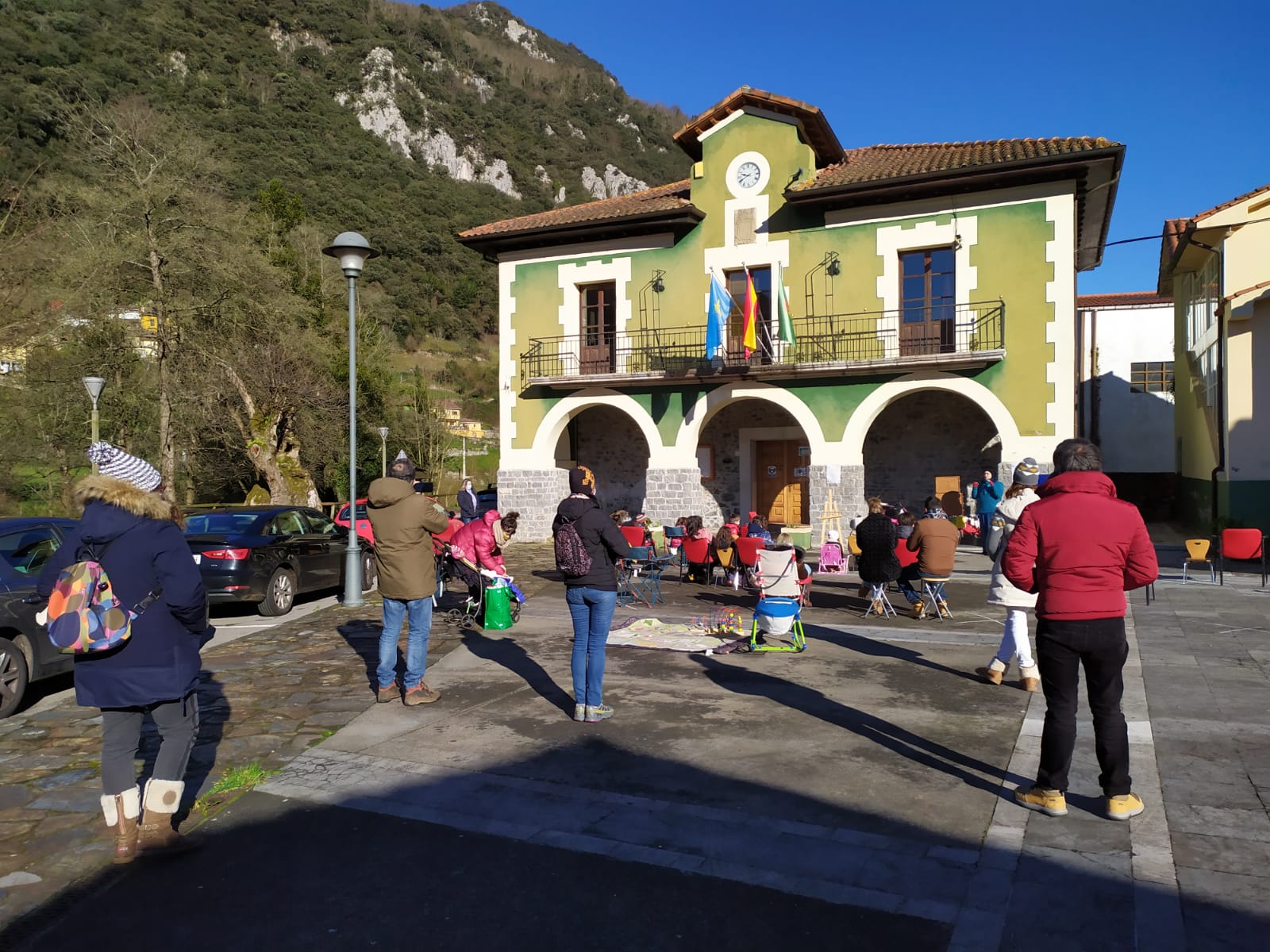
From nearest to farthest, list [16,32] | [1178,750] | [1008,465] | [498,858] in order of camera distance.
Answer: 1. [498,858]
2. [1178,750]
3. [1008,465]
4. [16,32]

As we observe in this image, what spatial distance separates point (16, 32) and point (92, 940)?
5358cm

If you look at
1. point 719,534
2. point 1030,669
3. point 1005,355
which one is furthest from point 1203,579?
point 1030,669

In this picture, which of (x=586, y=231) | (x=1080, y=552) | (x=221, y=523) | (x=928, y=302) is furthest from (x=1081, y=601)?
(x=586, y=231)

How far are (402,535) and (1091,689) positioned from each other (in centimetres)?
453

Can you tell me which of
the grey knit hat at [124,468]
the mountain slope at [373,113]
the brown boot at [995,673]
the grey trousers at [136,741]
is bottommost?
the brown boot at [995,673]

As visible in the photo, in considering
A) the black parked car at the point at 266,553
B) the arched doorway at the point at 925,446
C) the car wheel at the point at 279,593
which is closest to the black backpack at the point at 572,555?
the black parked car at the point at 266,553

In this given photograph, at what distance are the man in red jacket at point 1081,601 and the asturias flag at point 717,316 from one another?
47.7 ft

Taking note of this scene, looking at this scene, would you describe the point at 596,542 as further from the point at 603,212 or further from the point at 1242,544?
the point at 603,212

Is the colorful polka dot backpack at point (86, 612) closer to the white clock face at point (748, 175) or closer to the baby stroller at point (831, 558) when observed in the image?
the baby stroller at point (831, 558)

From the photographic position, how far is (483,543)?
31.3 feet

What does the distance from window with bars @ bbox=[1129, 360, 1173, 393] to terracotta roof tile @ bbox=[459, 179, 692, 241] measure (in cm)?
1764

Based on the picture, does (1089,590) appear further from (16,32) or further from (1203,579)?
(16,32)

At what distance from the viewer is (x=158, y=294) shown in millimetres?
19516

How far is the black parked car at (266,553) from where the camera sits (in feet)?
34.7
